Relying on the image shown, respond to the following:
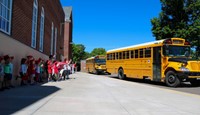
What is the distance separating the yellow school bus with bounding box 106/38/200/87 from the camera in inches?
784

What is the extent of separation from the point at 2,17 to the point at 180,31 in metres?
32.3

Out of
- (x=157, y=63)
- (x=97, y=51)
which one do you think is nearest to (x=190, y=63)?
(x=157, y=63)

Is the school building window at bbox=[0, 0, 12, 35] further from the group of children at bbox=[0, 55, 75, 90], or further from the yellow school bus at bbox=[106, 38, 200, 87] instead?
the yellow school bus at bbox=[106, 38, 200, 87]

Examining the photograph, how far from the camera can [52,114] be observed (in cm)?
791

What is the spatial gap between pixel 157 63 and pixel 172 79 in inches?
69.4

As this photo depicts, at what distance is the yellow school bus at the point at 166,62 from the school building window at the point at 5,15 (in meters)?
10.3

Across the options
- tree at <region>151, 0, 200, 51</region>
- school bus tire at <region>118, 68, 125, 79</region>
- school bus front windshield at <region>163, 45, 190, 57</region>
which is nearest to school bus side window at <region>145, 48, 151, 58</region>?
school bus front windshield at <region>163, 45, 190, 57</region>

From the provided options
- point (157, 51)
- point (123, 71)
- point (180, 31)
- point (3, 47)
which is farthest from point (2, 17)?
point (180, 31)

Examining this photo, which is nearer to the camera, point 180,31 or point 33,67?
point 33,67

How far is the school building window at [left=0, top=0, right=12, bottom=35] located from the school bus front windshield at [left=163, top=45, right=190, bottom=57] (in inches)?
406

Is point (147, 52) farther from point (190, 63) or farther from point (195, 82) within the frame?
point (195, 82)

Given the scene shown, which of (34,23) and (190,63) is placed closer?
(190,63)

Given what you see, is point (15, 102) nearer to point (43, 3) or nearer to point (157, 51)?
point (157, 51)

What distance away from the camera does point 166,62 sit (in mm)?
20656
